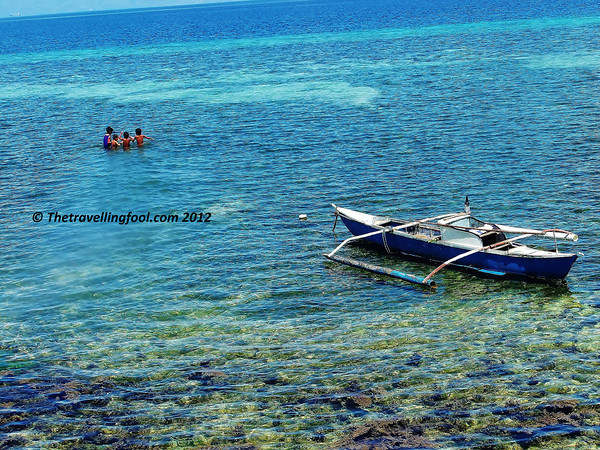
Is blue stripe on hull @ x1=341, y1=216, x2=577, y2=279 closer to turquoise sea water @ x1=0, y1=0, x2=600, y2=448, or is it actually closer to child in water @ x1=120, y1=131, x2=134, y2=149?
turquoise sea water @ x1=0, y1=0, x2=600, y2=448

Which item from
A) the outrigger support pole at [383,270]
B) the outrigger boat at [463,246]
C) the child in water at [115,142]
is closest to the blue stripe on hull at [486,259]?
the outrigger boat at [463,246]

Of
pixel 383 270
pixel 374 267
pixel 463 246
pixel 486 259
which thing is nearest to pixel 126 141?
pixel 374 267

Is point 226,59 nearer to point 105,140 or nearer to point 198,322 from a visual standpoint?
point 105,140

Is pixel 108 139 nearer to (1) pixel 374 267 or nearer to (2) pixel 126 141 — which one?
(2) pixel 126 141

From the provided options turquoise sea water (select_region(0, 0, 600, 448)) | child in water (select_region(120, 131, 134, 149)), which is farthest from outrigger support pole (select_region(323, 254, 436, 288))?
child in water (select_region(120, 131, 134, 149))

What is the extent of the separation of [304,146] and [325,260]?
79.9 feet

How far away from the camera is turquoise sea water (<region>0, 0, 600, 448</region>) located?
73.0 ft

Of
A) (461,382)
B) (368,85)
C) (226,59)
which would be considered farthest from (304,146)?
(226,59)

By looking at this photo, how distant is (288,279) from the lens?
1329 inches

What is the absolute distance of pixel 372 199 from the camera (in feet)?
143

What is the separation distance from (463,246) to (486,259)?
1.34m

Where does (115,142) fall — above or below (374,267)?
above

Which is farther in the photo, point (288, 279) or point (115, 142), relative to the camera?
point (115, 142)

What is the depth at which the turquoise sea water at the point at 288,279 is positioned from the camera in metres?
22.2
